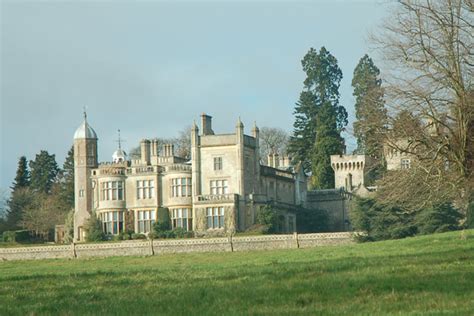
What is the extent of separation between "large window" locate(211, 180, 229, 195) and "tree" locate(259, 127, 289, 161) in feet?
114

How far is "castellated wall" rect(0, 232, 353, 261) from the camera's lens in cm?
5888

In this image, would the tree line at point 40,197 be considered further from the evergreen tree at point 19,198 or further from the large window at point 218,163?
the large window at point 218,163

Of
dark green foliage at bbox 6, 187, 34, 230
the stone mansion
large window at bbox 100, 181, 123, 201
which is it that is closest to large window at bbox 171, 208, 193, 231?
the stone mansion

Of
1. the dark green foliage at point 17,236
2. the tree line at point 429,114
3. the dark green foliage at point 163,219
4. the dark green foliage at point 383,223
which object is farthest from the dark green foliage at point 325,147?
the tree line at point 429,114

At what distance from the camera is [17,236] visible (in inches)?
3054

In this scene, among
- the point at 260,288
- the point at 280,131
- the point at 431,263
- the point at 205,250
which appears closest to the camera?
the point at 260,288

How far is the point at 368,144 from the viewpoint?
30547mm

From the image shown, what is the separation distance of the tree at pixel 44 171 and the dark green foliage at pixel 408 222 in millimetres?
45704

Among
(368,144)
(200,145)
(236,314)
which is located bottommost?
(236,314)

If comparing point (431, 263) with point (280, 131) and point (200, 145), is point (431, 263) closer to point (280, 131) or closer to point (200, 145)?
point (200, 145)

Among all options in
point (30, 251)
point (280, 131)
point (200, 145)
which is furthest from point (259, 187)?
point (280, 131)

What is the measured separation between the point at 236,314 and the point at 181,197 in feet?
181

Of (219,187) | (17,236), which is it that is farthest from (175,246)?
(17,236)

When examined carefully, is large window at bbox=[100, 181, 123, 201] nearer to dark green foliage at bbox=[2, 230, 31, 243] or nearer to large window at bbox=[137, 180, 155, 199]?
large window at bbox=[137, 180, 155, 199]
